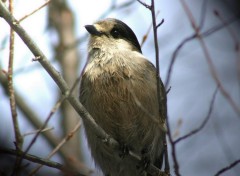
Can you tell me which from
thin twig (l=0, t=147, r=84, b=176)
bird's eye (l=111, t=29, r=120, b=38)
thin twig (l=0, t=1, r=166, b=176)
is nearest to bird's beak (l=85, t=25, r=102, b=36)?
bird's eye (l=111, t=29, r=120, b=38)

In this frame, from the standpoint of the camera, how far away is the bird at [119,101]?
4.69 m

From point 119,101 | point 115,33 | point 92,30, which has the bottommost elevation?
point 119,101

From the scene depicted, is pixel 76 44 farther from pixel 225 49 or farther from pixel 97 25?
pixel 225 49

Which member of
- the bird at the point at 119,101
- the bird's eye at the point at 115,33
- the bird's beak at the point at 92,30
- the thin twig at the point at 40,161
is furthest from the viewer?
the bird's eye at the point at 115,33

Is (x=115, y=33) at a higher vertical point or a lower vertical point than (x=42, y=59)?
lower

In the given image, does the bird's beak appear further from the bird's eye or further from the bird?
the bird's eye

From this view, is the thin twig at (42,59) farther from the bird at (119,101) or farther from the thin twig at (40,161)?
the bird at (119,101)

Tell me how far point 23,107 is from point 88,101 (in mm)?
2741

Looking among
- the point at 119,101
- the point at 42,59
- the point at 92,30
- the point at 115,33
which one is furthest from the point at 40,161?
the point at 115,33

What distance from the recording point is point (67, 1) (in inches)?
332

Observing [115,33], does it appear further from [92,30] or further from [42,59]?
[42,59]

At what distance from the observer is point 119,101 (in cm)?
467

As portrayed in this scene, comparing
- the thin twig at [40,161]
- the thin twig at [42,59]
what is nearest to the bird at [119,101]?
the thin twig at [42,59]

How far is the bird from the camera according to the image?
15.4 ft
